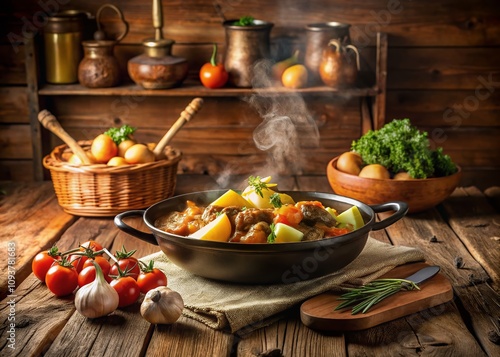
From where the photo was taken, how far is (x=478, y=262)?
2385 mm

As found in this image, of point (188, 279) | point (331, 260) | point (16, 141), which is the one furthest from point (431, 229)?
point (16, 141)

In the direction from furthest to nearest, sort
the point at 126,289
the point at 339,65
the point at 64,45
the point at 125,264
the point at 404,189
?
the point at 64,45
the point at 339,65
the point at 404,189
the point at 125,264
the point at 126,289

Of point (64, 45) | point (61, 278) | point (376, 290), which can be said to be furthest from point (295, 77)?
point (61, 278)

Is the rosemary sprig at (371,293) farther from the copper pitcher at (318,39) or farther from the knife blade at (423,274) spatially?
the copper pitcher at (318,39)

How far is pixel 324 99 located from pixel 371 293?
1753 millimetres

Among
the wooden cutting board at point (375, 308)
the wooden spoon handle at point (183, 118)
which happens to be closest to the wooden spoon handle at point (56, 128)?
the wooden spoon handle at point (183, 118)

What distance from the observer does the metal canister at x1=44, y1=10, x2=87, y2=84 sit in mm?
3326

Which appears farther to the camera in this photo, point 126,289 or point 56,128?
point 56,128

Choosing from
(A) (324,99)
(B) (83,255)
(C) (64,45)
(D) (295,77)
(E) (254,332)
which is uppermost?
(C) (64,45)

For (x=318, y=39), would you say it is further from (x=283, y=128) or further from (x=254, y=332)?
(x=254, y=332)

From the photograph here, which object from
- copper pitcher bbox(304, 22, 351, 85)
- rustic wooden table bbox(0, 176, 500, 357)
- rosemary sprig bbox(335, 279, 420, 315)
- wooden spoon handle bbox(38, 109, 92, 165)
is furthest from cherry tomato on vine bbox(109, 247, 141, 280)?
copper pitcher bbox(304, 22, 351, 85)

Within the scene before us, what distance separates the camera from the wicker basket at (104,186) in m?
2.81

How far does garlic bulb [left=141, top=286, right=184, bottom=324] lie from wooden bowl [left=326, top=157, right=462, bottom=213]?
122 cm

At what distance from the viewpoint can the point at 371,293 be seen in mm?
1950
